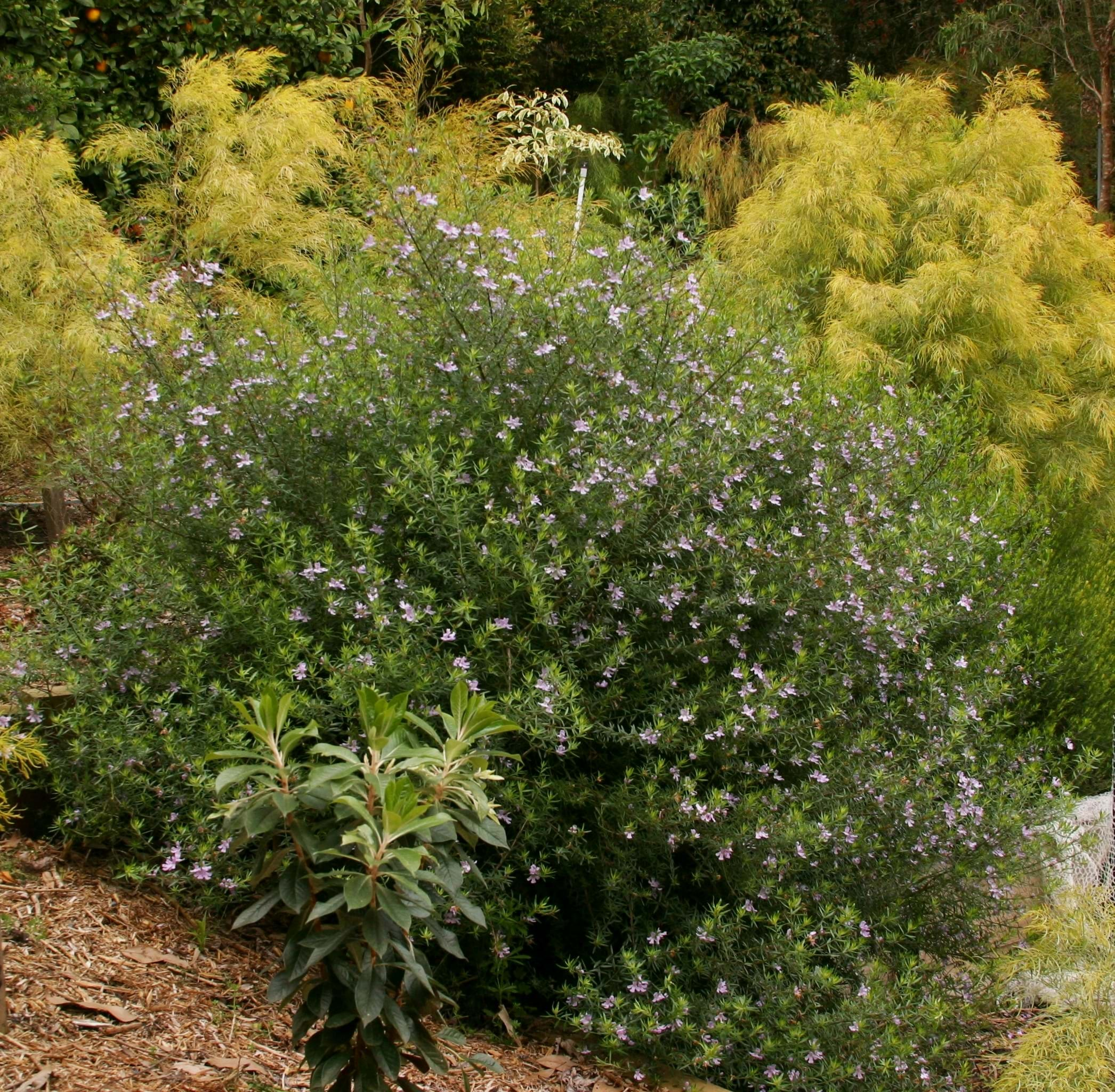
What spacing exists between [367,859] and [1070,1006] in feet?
6.77

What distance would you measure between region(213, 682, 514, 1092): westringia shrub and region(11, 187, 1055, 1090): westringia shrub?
0.57 m

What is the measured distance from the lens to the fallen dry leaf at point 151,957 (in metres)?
2.29

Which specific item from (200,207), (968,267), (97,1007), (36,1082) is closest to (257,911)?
(36,1082)

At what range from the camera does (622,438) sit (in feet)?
8.64

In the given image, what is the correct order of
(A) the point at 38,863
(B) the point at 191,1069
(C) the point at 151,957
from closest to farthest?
(B) the point at 191,1069 < (C) the point at 151,957 < (A) the point at 38,863

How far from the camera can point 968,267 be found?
18.6 feet

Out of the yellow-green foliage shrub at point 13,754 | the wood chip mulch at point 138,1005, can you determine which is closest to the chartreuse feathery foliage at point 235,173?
the yellow-green foliage shrub at point 13,754

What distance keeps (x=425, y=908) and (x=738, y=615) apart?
3.79 feet

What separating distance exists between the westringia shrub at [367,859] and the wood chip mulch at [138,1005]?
431mm

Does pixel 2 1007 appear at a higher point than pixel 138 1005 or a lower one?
higher

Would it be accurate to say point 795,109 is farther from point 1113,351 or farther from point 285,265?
point 285,265

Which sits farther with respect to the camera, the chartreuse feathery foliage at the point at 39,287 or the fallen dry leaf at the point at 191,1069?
the chartreuse feathery foliage at the point at 39,287

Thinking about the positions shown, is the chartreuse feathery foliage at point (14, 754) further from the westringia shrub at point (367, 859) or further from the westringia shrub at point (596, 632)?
the westringia shrub at point (367, 859)

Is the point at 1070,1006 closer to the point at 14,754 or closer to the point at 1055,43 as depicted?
the point at 14,754
